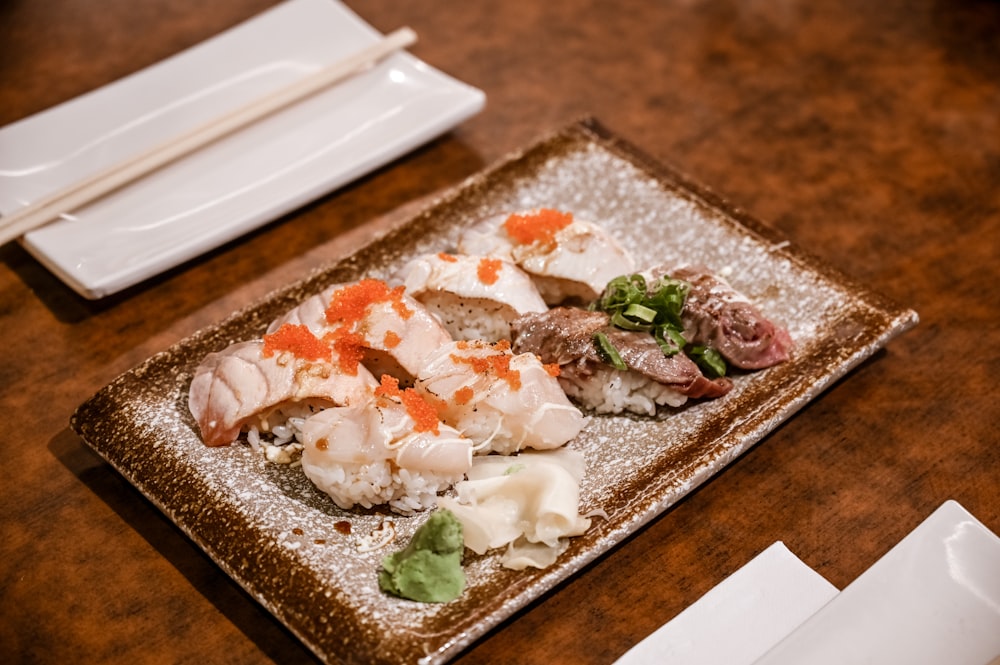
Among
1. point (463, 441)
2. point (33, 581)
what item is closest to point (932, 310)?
point (463, 441)

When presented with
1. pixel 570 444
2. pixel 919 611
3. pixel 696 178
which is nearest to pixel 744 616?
pixel 919 611

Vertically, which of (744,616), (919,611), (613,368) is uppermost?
(613,368)

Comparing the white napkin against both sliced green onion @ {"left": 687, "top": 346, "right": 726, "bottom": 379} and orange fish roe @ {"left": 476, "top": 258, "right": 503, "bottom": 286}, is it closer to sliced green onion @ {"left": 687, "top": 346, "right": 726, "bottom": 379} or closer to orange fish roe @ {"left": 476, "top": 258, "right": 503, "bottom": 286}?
sliced green onion @ {"left": 687, "top": 346, "right": 726, "bottom": 379}

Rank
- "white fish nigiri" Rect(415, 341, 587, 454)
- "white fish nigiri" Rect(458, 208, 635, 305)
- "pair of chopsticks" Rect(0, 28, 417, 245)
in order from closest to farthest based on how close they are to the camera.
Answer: "white fish nigiri" Rect(415, 341, 587, 454) → "white fish nigiri" Rect(458, 208, 635, 305) → "pair of chopsticks" Rect(0, 28, 417, 245)

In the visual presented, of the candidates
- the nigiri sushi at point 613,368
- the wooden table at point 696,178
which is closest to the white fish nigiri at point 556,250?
the nigiri sushi at point 613,368

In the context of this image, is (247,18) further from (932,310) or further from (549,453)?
(932,310)

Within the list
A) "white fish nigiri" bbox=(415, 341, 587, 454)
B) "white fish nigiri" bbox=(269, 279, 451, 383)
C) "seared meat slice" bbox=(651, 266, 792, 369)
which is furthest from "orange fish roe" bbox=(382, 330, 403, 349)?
→ "seared meat slice" bbox=(651, 266, 792, 369)

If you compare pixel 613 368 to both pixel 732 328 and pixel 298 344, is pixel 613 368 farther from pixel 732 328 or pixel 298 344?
pixel 298 344

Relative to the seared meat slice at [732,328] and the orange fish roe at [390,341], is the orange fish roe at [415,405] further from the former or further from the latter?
the seared meat slice at [732,328]
